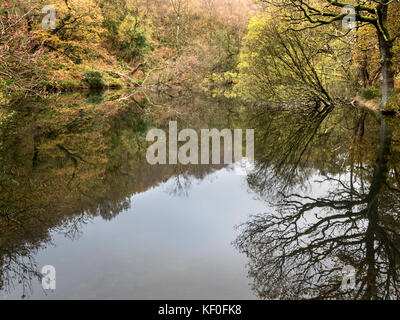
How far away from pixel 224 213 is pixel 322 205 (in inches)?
58.0

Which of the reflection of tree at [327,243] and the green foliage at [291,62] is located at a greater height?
the green foliage at [291,62]

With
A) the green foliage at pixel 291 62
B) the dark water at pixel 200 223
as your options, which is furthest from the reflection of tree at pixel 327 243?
the green foliage at pixel 291 62

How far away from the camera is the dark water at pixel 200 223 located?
9.34 ft

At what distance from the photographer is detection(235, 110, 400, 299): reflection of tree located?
279 cm

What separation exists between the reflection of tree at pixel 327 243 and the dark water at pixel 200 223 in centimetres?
1

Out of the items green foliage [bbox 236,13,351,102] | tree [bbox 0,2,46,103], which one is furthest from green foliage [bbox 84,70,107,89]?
tree [bbox 0,2,46,103]

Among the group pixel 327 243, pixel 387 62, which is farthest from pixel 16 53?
pixel 387 62

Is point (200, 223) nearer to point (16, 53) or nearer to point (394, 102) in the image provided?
point (16, 53)

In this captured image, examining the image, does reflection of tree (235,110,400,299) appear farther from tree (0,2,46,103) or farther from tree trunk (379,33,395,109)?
tree trunk (379,33,395,109)

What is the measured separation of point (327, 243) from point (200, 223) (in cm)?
157

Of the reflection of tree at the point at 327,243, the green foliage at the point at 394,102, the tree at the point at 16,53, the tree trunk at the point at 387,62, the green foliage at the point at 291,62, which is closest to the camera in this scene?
the reflection of tree at the point at 327,243

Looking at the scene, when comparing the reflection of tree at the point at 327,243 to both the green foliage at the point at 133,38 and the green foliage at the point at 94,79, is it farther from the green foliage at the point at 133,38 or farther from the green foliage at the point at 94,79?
the green foliage at the point at 133,38
